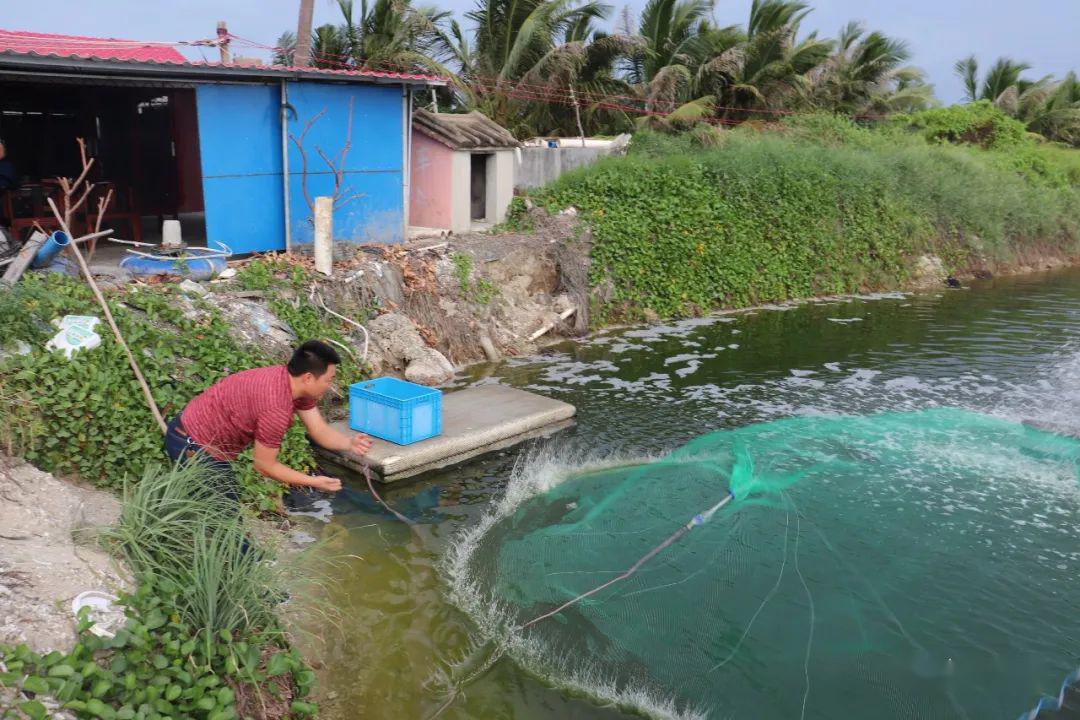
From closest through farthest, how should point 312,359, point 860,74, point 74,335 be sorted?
point 312,359
point 74,335
point 860,74

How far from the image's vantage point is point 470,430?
858 cm

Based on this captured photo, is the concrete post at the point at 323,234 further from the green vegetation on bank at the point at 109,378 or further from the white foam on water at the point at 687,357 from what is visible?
the white foam on water at the point at 687,357

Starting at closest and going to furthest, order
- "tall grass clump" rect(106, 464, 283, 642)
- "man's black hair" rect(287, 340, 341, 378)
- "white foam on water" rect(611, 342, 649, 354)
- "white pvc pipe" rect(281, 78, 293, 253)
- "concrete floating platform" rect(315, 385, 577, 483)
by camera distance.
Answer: "tall grass clump" rect(106, 464, 283, 642)
"man's black hair" rect(287, 340, 341, 378)
"concrete floating platform" rect(315, 385, 577, 483)
"white pvc pipe" rect(281, 78, 293, 253)
"white foam on water" rect(611, 342, 649, 354)

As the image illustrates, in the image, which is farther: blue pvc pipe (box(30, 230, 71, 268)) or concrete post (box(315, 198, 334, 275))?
concrete post (box(315, 198, 334, 275))

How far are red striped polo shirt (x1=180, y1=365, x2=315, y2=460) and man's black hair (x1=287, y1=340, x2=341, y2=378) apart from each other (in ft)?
0.54

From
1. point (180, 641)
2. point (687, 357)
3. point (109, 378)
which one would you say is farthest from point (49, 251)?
point (687, 357)

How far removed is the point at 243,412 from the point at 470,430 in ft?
12.1

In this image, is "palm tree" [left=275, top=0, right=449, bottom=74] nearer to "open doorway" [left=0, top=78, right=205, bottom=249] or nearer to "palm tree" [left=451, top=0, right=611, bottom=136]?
"palm tree" [left=451, top=0, right=611, bottom=136]

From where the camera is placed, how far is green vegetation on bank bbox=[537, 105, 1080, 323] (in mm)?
15125

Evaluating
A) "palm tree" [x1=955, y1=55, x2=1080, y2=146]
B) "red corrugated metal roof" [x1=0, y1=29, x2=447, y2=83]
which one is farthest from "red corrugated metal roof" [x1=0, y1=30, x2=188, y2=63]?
"palm tree" [x1=955, y1=55, x2=1080, y2=146]

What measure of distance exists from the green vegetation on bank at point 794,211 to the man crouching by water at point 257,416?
31.3 feet

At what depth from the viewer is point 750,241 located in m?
16.7

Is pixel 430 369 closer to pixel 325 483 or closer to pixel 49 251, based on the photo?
pixel 49 251

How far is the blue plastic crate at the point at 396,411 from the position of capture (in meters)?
7.99
